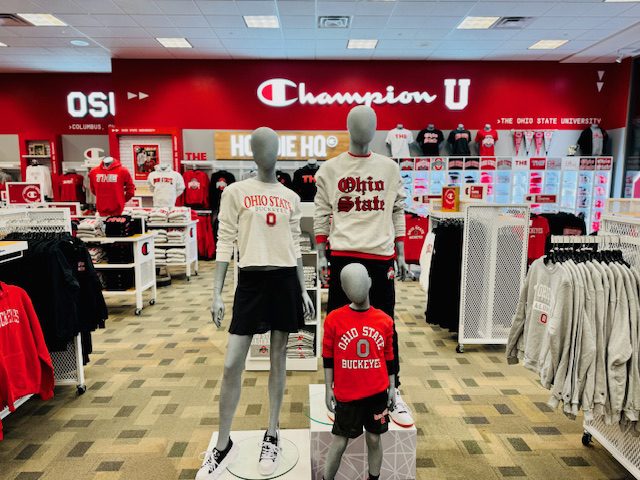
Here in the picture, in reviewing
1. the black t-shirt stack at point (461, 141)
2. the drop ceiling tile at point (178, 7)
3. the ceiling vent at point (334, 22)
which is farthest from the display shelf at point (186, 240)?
the black t-shirt stack at point (461, 141)

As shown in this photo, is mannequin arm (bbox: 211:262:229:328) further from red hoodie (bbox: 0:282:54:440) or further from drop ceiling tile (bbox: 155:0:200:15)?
drop ceiling tile (bbox: 155:0:200:15)

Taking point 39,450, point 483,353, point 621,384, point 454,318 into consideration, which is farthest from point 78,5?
point 621,384

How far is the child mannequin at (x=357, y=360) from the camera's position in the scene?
5.90ft

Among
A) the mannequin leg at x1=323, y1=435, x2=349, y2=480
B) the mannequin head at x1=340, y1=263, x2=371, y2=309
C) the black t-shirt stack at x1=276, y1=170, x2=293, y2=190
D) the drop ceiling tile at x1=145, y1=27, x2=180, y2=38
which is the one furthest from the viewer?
the black t-shirt stack at x1=276, y1=170, x2=293, y2=190

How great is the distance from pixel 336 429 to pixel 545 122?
31.7 feet

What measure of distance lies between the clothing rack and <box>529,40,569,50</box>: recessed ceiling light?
852 cm

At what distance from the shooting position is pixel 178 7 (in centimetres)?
651

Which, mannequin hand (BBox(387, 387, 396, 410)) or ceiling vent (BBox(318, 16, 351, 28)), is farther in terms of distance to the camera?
ceiling vent (BBox(318, 16, 351, 28))

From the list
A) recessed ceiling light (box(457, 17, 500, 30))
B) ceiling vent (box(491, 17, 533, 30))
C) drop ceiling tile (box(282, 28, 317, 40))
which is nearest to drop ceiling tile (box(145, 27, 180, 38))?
drop ceiling tile (box(282, 28, 317, 40))

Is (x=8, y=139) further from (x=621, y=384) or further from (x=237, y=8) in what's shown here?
(x=621, y=384)

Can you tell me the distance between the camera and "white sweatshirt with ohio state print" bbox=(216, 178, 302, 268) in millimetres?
2088

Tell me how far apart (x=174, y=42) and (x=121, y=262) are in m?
5.06

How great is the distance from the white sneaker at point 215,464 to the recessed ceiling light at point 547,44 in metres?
8.90

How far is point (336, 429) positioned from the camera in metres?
1.88
